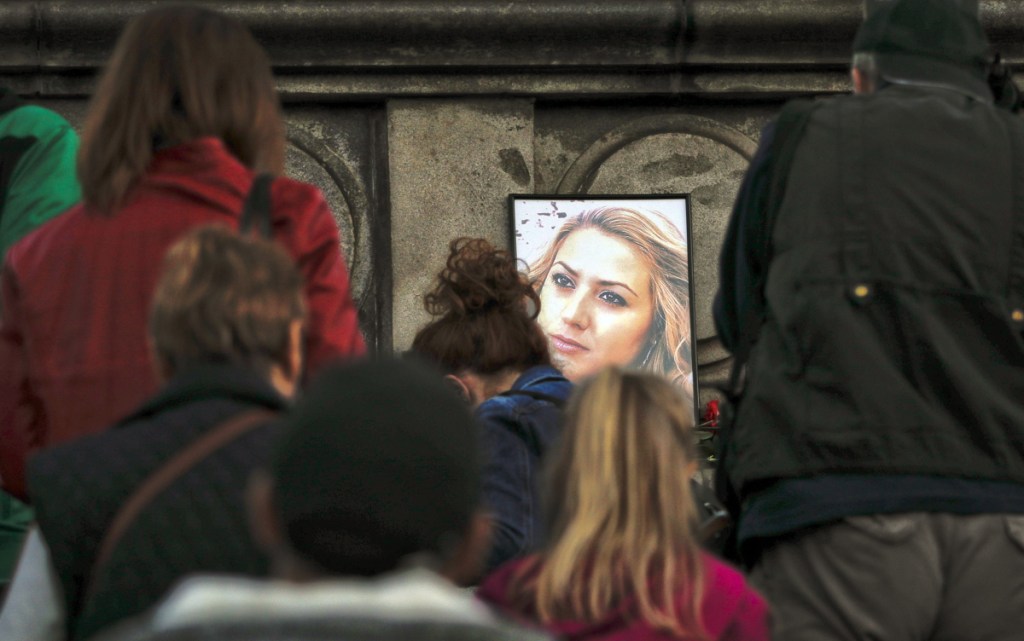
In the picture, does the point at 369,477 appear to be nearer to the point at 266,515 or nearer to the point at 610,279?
the point at 266,515

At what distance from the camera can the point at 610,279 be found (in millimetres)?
6715

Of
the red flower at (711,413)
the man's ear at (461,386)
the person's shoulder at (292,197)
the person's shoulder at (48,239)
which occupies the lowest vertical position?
the red flower at (711,413)

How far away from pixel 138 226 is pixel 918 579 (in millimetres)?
1434

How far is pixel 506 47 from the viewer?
677 cm

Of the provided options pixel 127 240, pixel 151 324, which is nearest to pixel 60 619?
pixel 151 324

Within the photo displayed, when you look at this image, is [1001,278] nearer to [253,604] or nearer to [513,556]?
[513,556]

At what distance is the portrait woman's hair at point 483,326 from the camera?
4.79m

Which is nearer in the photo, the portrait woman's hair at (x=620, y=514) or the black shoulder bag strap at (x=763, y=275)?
the portrait woman's hair at (x=620, y=514)

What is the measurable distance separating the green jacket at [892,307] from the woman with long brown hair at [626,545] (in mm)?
409

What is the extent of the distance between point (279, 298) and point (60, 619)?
56 centimetres

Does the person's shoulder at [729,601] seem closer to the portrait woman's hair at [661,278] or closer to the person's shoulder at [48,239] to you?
the person's shoulder at [48,239]

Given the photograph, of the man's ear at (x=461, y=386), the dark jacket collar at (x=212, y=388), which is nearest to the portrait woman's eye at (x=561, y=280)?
the man's ear at (x=461, y=386)

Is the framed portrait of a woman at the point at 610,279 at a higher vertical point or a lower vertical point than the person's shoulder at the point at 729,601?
higher

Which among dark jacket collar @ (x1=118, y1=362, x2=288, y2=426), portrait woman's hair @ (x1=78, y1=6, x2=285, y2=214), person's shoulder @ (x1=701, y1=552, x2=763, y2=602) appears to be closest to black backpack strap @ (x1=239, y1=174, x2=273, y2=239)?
portrait woman's hair @ (x1=78, y1=6, x2=285, y2=214)
